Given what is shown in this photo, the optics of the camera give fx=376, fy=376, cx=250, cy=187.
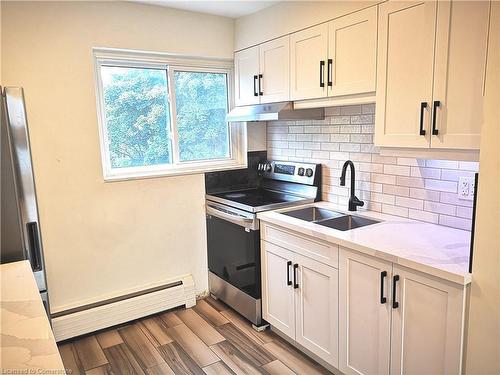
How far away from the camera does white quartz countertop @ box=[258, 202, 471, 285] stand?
1.58 metres

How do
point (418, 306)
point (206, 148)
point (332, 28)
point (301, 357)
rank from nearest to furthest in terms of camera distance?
point (418, 306)
point (332, 28)
point (301, 357)
point (206, 148)

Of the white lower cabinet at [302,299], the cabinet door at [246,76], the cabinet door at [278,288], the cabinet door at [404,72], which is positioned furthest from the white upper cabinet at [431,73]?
the cabinet door at [246,76]

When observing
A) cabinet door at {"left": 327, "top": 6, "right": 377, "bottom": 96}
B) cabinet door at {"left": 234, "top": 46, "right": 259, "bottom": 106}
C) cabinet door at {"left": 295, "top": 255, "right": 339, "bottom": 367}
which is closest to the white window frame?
cabinet door at {"left": 234, "top": 46, "right": 259, "bottom": 106}

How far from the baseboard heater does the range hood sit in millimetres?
1440

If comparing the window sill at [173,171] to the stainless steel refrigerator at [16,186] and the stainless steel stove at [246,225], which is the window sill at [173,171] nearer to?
the stainless steel stove at [246,225]

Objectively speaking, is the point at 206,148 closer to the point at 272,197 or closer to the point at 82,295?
the point at 272,197

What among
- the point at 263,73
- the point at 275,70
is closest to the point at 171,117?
the point at 263,73

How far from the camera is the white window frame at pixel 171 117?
2.72m

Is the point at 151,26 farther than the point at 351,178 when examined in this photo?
Yes

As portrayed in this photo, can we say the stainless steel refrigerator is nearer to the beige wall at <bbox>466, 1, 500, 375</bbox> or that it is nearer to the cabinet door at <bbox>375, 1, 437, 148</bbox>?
the cabinet door at <bbox>375, 1, 437, 148</bbox>

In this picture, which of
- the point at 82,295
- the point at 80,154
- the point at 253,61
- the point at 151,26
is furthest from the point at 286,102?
the point at 82,295

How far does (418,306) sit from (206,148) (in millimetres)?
2149

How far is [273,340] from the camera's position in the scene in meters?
2.64

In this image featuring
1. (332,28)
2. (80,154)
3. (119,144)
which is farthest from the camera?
(119,144)
